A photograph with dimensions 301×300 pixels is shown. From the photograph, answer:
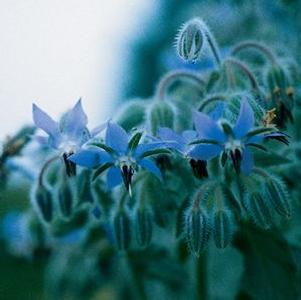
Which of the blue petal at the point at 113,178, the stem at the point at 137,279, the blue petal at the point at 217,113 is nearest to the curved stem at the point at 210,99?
the blue petal at the point at 217,113

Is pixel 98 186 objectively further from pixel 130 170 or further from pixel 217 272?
pixel 217 272

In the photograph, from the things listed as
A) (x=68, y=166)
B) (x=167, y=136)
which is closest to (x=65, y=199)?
(x=68, y=166)

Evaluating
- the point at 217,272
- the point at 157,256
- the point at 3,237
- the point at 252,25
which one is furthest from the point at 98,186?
the point at 252,25

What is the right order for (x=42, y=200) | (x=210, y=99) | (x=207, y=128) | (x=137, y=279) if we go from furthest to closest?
(x=137, y=279) < (x=42, y=200) < (x=210, y=99) < (x=207, y=128)

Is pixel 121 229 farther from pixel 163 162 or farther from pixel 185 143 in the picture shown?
pixel 185 143

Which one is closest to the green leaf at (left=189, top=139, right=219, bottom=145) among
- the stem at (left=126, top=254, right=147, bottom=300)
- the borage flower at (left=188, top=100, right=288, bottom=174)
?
the borage flower at (left=188, top=100, right=288, bottom=174)

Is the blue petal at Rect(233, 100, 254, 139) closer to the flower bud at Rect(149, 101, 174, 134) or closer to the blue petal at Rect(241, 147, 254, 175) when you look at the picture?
the blue petal at Rect(241, 147, 254, 175)
